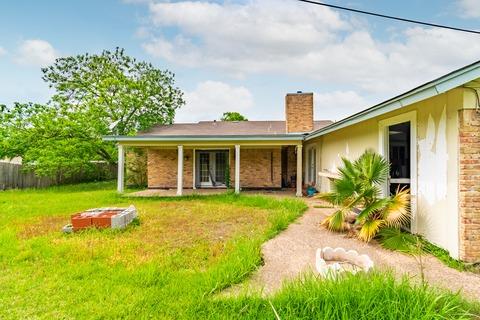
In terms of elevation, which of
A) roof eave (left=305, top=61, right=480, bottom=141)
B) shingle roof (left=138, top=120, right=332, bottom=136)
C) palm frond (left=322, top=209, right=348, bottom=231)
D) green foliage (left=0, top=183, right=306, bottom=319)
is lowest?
green foliage (left=0, top=183, right=306, bottom=319)

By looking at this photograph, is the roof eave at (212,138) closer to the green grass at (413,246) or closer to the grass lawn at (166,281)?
the grass lawn at (166,281)

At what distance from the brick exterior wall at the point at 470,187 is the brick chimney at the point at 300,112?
10891 millimetres

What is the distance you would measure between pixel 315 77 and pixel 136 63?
48.1ft

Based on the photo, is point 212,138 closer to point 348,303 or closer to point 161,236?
point 161,236

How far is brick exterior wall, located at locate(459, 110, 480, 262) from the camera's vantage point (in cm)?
427

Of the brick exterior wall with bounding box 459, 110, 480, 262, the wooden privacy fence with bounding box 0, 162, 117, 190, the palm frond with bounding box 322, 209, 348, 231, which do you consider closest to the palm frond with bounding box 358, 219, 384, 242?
the palm frond with bounding box 322, 209, 348, 231

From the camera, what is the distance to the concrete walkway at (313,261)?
12.3 ft

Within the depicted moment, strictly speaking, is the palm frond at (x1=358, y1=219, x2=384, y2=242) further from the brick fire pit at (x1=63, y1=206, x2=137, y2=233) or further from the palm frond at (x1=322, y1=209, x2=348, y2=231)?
the brick fire pit at (x1=63, y1=206, x2=137, y2=233)

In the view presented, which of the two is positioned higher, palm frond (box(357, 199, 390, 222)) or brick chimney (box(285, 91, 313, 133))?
brick chimney (box(285, 91, 313, 133))

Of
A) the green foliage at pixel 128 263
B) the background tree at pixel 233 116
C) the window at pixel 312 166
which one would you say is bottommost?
the green foliage at pixel 128 263

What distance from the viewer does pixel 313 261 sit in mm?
4648

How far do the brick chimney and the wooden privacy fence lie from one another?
1327cm

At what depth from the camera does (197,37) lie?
47.0 ft

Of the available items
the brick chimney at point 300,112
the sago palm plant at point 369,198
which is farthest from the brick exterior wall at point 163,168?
the sago palm plant at point 369,198
